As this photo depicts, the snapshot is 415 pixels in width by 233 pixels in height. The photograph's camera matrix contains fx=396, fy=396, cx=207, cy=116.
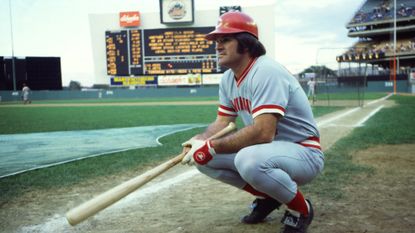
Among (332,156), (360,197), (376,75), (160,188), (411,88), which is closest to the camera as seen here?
(360,197)

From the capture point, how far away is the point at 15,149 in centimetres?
720

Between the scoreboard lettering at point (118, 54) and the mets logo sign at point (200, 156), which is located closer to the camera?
the mets logo sign at point (200, 156)

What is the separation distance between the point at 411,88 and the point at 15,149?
3484 cm

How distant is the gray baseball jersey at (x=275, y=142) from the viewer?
→ 8.31 ft

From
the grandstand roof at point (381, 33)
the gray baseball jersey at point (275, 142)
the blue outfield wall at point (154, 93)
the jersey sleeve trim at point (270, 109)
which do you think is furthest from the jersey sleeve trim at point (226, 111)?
the grandstand roof at point (381, 33)

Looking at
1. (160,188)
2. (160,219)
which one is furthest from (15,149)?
(160,219)

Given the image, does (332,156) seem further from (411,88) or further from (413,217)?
(411,88)

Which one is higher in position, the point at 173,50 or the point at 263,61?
the point at 173,50

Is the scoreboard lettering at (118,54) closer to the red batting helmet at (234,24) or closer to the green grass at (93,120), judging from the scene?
the green grass at (93,120)

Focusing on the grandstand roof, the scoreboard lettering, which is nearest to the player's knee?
the scoreboard lettering

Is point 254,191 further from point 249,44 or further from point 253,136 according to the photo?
point 249,44

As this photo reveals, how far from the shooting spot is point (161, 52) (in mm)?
37750

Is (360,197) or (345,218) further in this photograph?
(360,197)

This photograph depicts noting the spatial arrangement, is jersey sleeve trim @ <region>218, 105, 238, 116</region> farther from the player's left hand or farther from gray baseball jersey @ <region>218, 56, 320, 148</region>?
the player's left hand
